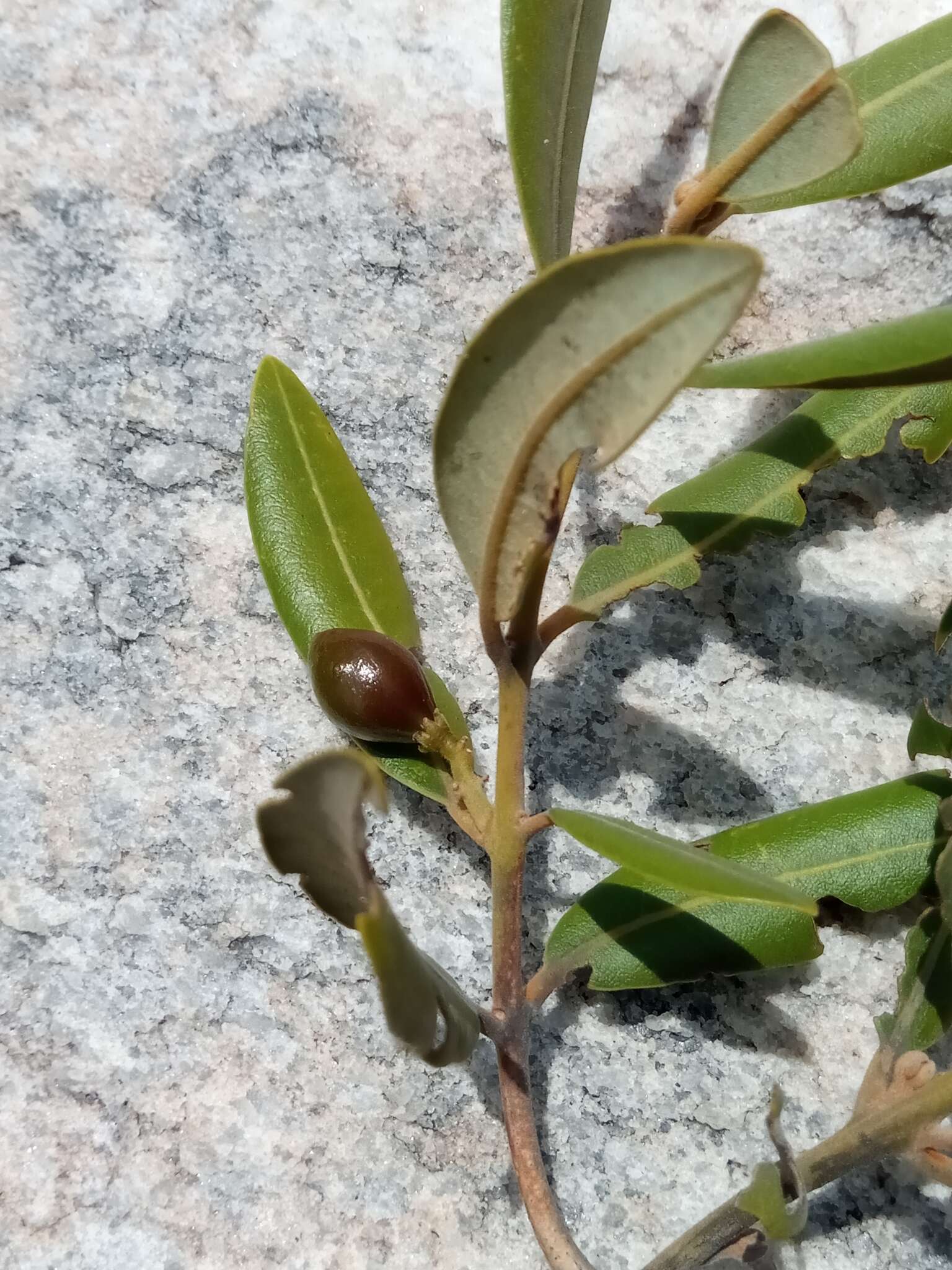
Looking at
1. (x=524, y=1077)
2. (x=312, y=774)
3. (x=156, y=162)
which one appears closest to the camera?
(x=312, y=774)

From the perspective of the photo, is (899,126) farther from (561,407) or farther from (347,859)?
(347,859)

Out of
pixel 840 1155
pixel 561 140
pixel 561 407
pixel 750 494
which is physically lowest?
pixel 840 1155

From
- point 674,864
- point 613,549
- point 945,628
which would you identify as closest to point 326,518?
point 613,549

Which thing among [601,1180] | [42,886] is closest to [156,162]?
[42,886]

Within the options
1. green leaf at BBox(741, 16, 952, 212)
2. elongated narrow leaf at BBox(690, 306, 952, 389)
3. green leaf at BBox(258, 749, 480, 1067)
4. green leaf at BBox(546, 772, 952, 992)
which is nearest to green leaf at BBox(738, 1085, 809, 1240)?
green leaf at BBox(546, 772, 952, 992)

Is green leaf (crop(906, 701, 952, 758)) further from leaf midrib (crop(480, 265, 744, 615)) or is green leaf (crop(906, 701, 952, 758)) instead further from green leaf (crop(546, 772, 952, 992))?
leaf midrib (crop(480, 265, 744, 615))

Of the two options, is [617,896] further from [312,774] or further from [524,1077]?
[312,774]
